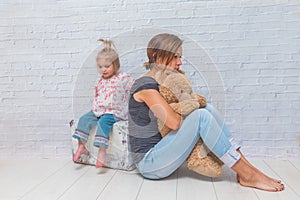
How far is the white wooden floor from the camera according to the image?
146 cm

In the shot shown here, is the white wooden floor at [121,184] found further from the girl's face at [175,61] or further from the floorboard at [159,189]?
the girl's face at [175,61]

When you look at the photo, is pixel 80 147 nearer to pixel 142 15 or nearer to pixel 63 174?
pixel 63 174

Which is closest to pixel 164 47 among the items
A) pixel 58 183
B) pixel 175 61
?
pixel 175 61

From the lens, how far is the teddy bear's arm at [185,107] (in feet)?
5.04

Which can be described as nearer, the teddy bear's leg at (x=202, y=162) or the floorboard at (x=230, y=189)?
the floorboard at (x=230, y=189)

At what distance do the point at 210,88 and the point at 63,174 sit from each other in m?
0.84

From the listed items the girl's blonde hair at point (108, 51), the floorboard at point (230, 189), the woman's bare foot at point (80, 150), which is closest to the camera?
the floorboard at point (230, 189)

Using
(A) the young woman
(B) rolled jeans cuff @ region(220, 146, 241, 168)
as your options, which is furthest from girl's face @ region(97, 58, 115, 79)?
(B) rolled jeans cuff @ region(220, 146, 241, 168)

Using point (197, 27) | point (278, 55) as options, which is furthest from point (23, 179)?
point (278, 55)

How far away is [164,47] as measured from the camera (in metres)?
1.52

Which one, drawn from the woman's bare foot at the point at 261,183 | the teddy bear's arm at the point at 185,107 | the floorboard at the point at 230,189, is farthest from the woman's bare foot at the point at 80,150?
the woman's bare foot at the point at 261,183

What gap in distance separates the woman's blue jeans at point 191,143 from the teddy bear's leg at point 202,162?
29mm

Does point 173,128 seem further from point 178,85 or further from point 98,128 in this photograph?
point 98,128

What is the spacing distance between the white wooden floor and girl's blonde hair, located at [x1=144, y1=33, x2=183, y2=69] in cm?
54
